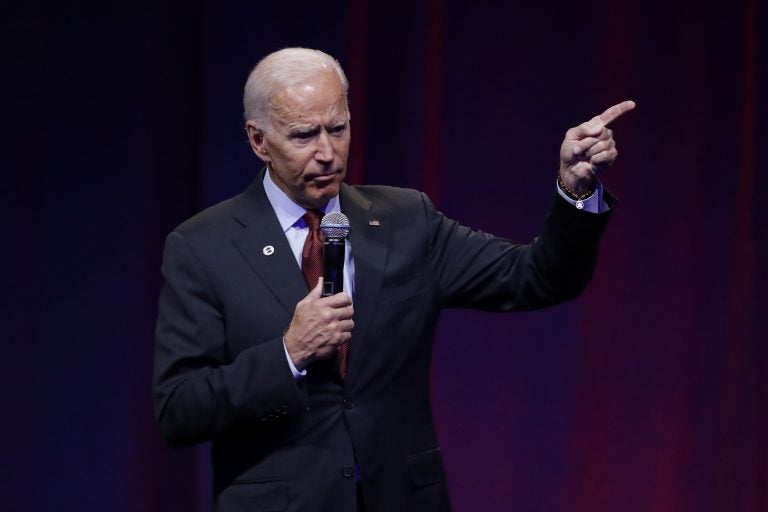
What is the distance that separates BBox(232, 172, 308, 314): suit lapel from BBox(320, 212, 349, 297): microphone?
0.15 m

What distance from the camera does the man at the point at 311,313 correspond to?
194 centimetres

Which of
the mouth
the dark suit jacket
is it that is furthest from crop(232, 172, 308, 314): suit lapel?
the mouth

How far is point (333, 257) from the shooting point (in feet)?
6.19

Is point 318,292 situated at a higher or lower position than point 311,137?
lower

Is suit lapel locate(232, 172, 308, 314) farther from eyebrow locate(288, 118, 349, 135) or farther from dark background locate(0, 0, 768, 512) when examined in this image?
dark background locate(0, 0, 768, 512)

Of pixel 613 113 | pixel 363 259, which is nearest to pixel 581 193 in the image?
pixel 613 113

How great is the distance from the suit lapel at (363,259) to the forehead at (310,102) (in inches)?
7.0

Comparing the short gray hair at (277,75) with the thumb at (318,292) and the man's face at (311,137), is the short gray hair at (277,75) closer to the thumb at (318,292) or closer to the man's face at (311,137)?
the man's face at (311,137)

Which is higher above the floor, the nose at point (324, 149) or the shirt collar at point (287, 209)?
the nose at point (324, 149)

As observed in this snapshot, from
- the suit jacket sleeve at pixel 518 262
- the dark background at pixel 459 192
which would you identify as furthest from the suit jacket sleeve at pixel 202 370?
the dark background at pixel 459 192

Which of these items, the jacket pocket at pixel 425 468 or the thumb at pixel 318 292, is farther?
the jacket pocket at pixel 425 468

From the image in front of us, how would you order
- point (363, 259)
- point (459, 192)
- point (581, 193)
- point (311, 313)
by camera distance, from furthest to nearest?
point (459, 192)
point (363, 259)
point (581, 193)
point (311, 313)

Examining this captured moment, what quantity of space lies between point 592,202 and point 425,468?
56 centimetres

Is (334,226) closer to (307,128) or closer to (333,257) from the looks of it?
(333,257)
